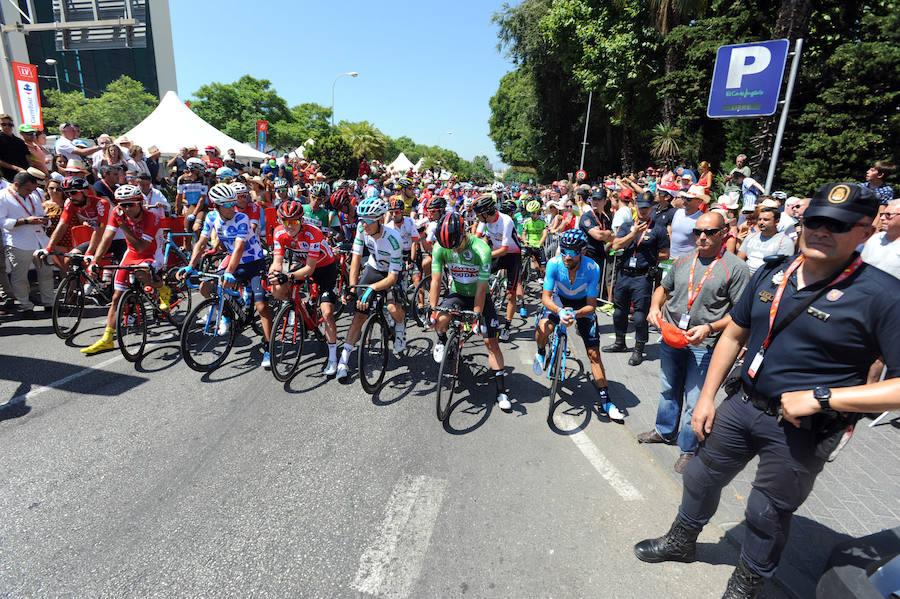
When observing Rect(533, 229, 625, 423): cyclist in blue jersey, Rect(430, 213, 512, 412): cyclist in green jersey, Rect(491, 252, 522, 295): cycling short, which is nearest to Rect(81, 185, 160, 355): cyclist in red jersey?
Rect(430, 213, 512, 412): cyclist in green jersey

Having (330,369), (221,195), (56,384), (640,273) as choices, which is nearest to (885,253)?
(640,273)

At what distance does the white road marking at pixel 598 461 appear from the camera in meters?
3.62

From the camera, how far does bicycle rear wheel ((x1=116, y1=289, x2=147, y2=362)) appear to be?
5680 millimetres

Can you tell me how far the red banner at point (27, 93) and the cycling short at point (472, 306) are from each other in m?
16.7

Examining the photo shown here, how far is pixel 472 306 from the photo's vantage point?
5.22 meters

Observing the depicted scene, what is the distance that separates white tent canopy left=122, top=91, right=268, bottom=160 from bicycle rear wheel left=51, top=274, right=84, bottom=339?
14.6 m

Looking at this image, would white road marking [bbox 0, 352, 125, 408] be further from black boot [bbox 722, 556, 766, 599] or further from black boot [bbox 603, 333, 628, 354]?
black boot [bbox 603, 333, 628, 354]

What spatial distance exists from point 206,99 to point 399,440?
239ft

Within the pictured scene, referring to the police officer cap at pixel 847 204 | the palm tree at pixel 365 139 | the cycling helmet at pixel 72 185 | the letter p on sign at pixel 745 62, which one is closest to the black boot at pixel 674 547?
the police officer cap at pixel 847 204

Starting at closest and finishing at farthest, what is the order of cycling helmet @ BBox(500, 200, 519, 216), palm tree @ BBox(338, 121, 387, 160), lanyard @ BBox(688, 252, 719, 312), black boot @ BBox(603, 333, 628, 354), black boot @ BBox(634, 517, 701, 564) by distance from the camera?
black boot @ BBox(634, 517, 701, 564), lanyard @ BBox(688, 252, 719, 312), black boot @ BBox(603, 333, 628, 354), cycling helmet @ BBox(500, 200, 519, 216), palm tree @ BBox(338, 121, 387, 160)

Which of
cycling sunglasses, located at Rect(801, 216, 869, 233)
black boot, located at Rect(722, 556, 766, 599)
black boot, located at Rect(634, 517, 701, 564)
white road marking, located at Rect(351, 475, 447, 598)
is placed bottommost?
white road marking, located at Rect(351, 475, 447, 598)

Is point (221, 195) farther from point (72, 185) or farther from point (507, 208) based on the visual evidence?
point (507, 208)

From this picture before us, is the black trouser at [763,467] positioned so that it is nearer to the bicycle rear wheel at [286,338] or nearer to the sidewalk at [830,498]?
the sidewalk at [830,498]

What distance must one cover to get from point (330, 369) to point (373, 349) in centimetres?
63
